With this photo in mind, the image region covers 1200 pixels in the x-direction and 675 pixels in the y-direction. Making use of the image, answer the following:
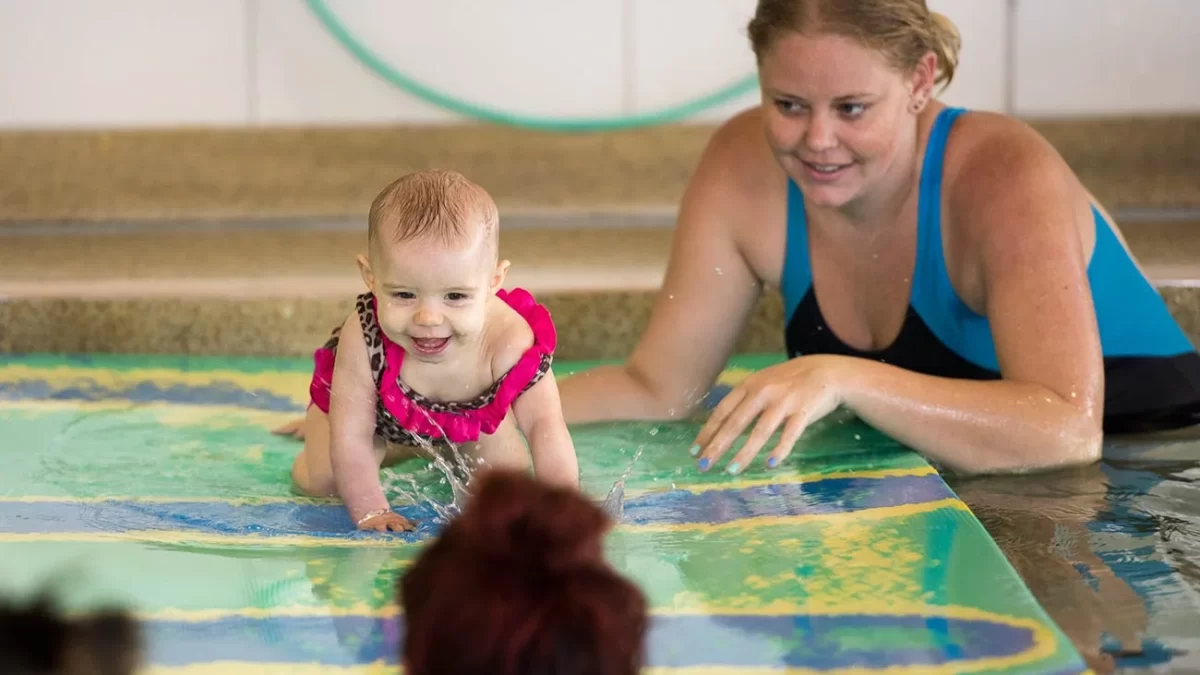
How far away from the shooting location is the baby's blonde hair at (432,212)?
2.13 meters

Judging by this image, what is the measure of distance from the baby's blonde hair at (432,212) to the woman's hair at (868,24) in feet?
2.41

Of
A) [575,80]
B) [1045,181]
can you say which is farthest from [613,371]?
[575,80]

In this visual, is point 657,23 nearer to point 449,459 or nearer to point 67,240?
point 67,240

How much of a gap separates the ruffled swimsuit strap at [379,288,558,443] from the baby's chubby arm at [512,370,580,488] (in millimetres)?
16

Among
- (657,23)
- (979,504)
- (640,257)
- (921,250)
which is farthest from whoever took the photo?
(657,23)

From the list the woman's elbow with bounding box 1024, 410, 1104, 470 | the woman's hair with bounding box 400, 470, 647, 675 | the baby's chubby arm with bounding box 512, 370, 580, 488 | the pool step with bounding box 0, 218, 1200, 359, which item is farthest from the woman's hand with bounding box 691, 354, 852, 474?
the woman's hair with bounding box 400, 470, 647, 675

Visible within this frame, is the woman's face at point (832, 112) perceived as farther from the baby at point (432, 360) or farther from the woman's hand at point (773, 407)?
the baby at point (432, 360)

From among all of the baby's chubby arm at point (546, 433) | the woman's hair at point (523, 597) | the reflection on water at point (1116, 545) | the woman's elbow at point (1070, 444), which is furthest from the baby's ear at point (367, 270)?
the woman's hair at point (523, 597)

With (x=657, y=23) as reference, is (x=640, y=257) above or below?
below

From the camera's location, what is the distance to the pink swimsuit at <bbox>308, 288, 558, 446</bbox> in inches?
91.3

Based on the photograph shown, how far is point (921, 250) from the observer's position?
114 inches

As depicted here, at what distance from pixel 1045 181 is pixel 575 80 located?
3025 millimetres

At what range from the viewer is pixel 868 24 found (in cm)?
258

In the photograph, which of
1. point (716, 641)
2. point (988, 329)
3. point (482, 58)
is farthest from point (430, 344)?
point (482, 58)
